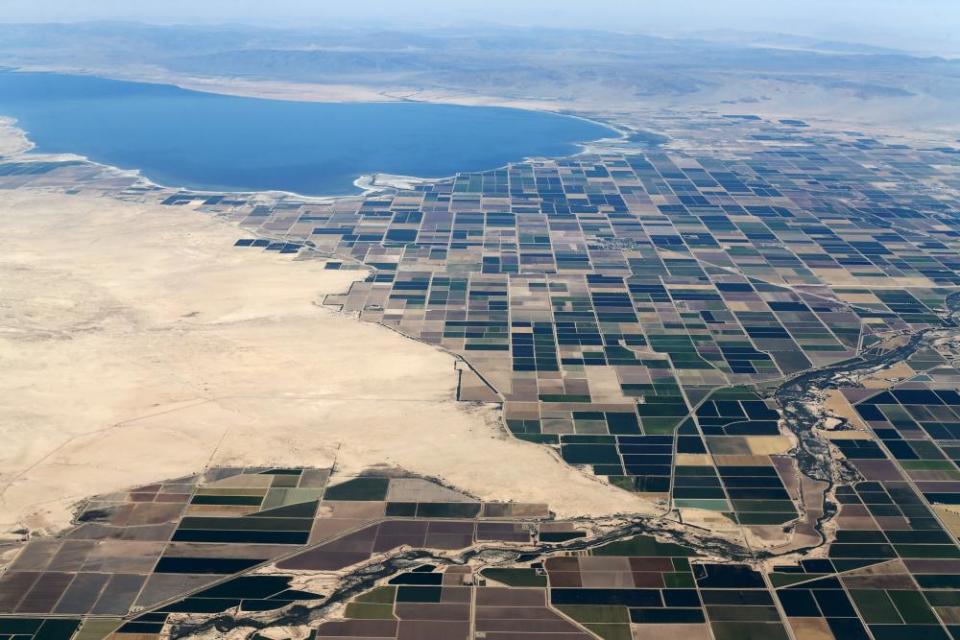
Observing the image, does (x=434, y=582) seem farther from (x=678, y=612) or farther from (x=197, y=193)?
(x=197, y=193)

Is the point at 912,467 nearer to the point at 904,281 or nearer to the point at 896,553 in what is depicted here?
the point at 896,553

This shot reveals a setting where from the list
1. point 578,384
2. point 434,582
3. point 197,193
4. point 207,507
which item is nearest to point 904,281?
point 578,384

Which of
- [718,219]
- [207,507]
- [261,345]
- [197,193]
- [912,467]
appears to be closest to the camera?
[207,507]

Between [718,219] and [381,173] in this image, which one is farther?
[381,173]

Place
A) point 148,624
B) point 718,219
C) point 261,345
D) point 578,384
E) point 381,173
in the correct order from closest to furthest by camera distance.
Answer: point 148,624
point 578,384
point 261,345
point 718,219
point 381,173

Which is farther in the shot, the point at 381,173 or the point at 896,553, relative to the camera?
the point at 381,173

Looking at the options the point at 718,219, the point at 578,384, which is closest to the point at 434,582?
the point at 578,384
